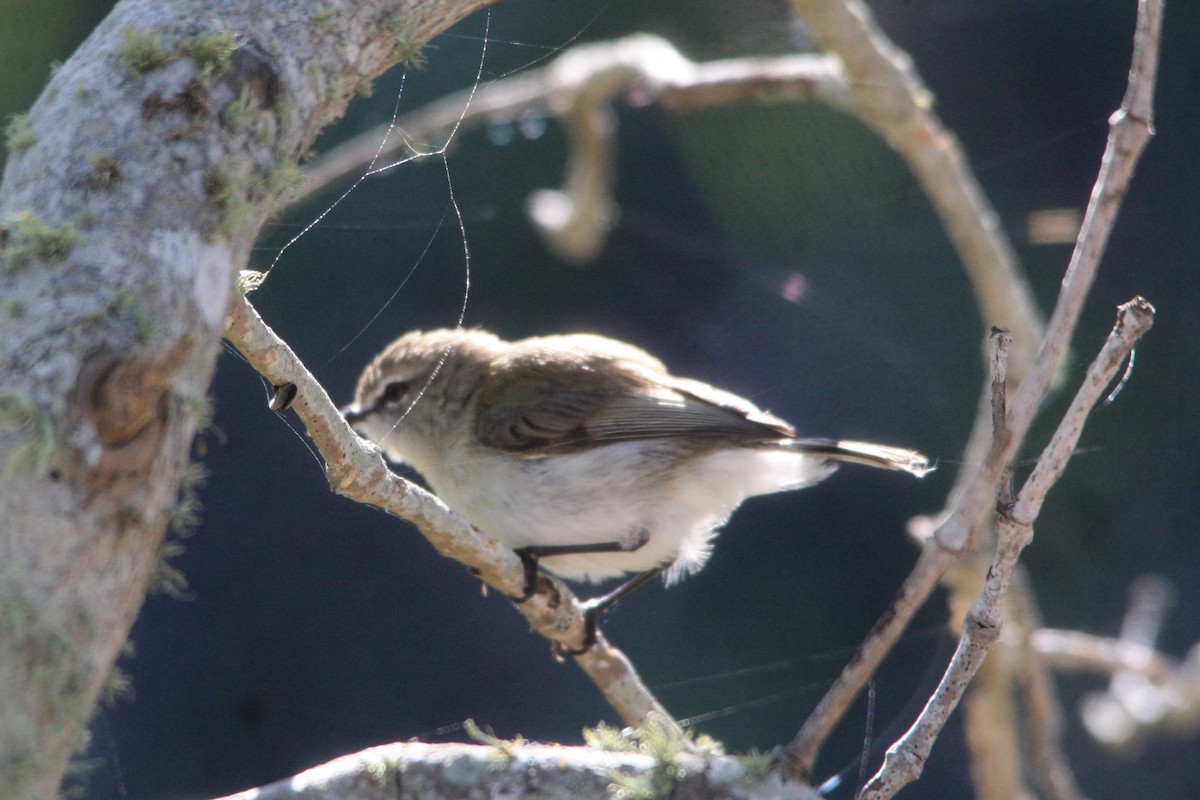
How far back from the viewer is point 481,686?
3590mm

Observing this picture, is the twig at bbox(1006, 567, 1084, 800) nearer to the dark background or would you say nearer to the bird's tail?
the dark background

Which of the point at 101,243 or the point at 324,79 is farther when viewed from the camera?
the point at 324,79

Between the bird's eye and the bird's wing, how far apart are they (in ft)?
0.78

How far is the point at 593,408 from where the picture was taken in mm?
3010

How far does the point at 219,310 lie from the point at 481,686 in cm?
261

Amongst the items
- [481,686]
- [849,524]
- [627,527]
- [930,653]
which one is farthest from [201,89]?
[849,524]

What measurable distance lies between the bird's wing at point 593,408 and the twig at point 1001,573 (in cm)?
129

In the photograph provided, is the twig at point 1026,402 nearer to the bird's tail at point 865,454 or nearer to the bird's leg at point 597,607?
the bird's tail at point 865,454

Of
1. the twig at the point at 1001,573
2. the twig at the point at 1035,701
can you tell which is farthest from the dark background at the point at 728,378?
the twig at the point at 1001,573

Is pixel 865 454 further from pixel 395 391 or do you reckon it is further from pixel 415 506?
pixel 395 391

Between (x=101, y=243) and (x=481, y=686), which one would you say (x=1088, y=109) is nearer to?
(x=481, y=686)

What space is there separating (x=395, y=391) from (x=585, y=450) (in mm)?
634

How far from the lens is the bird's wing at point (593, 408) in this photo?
9.62 ft

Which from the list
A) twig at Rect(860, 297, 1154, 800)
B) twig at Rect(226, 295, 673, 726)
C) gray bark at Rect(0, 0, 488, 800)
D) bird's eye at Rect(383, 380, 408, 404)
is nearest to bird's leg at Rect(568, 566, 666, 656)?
twig at Rect(226, 295, 673, 726)
